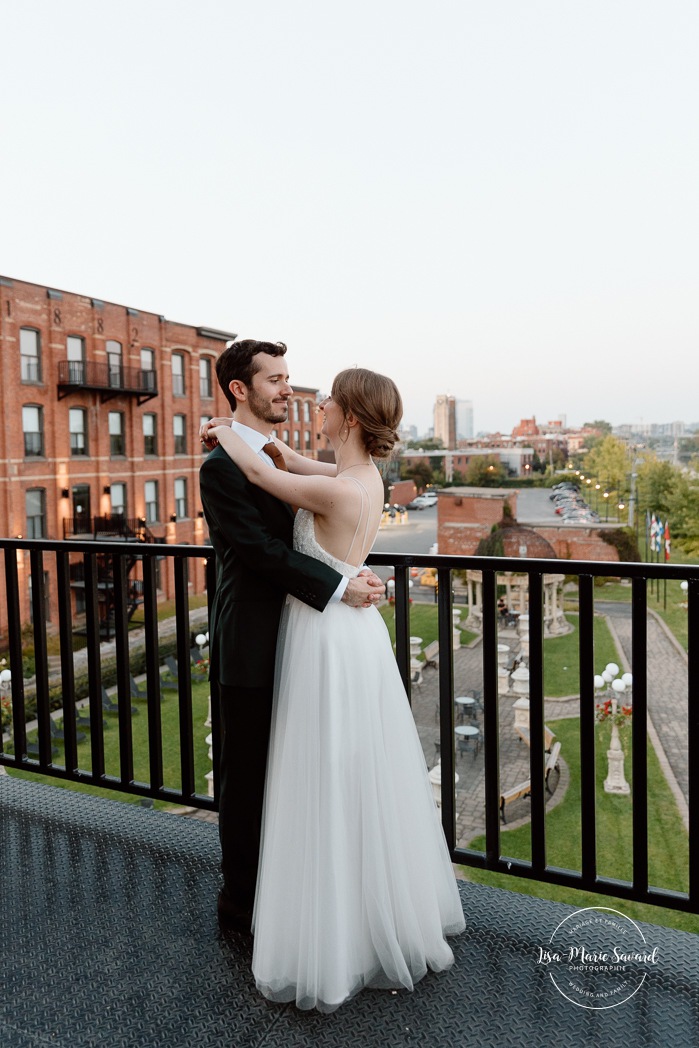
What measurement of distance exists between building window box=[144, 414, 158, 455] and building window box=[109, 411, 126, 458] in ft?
3.73

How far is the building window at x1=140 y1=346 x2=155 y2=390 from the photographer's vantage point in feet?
89.3

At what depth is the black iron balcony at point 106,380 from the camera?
24.7 metres

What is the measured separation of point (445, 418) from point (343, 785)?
6812cm

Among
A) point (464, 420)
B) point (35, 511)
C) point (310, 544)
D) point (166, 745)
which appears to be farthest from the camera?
point (464, 420)

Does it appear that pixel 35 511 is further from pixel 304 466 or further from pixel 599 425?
pixel 599 425

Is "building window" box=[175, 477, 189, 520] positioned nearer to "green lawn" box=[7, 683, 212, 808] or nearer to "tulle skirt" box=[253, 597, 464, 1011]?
"green lawn" box=[7, 683, 212, 808]

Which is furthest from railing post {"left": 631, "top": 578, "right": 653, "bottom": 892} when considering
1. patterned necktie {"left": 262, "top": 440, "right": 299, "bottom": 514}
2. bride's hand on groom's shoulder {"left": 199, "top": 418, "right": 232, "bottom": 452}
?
bride's hand on groom's shoulder {"left": 199, "top": 418, "right": 232, "bottom": 452}

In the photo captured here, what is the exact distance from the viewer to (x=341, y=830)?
58.7 inches

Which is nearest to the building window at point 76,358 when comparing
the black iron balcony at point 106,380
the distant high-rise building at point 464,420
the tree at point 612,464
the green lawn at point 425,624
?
the black iron balcony at point 106,380

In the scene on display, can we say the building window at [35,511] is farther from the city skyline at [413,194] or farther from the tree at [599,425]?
the tree at [599,425]

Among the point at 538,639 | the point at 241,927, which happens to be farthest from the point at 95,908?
the point at 538,639

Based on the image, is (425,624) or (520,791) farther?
(425,624)

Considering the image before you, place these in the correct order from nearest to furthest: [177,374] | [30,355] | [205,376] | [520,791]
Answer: [520,791] → [30,355] → [177,374] → [205,376]
